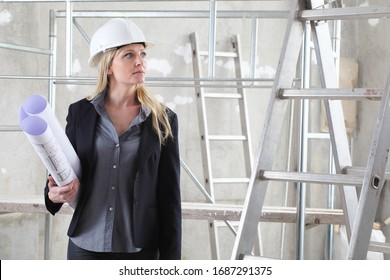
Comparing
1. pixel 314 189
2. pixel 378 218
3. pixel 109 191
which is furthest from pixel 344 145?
pixel 314 189

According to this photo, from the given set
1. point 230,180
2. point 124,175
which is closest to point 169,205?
point 124,175

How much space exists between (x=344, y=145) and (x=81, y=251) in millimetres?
1203

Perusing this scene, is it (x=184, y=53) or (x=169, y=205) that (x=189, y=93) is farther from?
(x=169, y=205)

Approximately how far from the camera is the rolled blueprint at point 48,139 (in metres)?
2.27

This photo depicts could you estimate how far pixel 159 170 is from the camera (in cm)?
259

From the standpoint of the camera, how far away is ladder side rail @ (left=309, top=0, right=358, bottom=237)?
287cm

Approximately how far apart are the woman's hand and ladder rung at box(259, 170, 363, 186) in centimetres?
68

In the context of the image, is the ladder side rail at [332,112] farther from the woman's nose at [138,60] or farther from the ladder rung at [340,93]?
the woman's nose at [138,60]

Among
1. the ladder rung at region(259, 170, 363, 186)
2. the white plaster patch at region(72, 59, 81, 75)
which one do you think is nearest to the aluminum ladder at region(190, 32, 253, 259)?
the white plaster patch at region(72, 59, 81, 75)

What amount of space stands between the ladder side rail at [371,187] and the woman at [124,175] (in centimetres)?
70

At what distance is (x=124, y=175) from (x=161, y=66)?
137 inches
